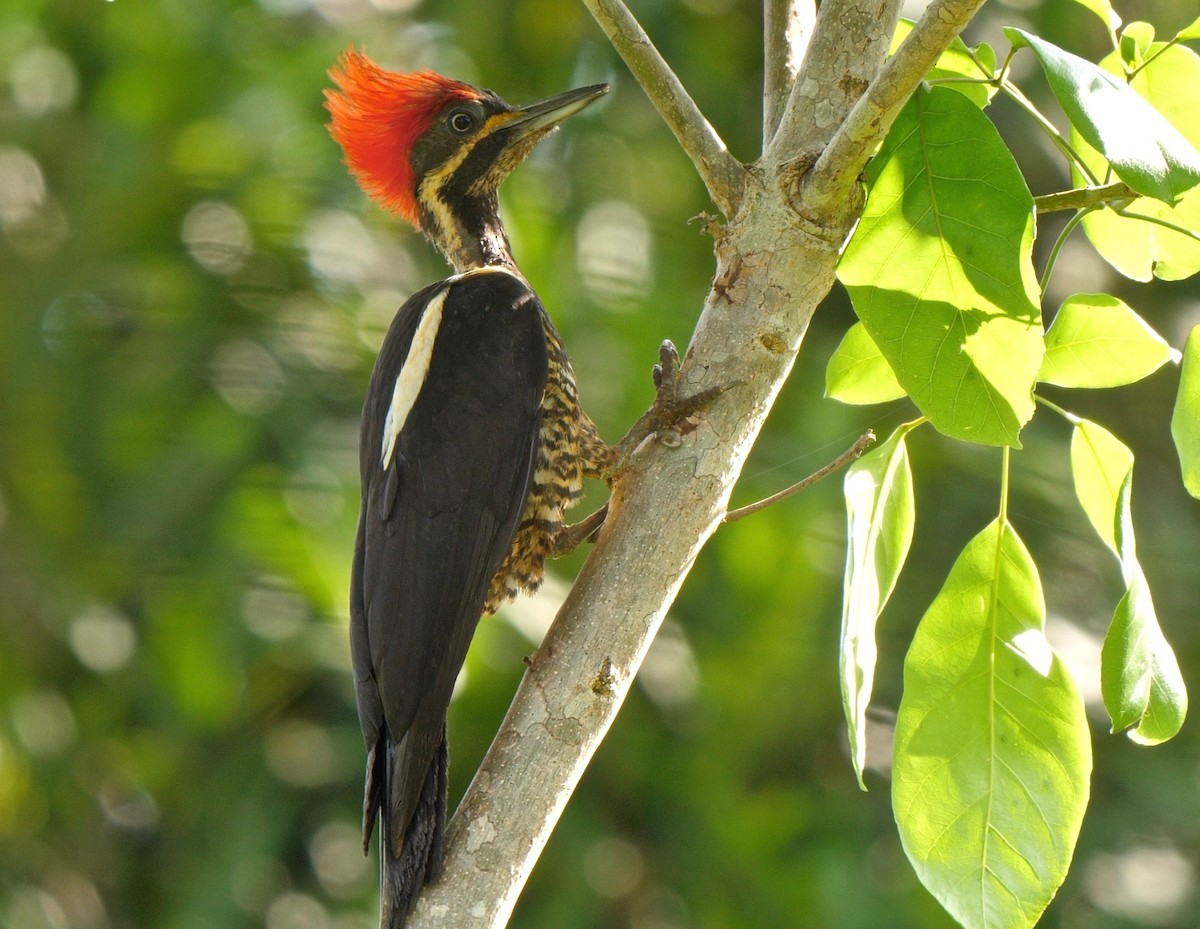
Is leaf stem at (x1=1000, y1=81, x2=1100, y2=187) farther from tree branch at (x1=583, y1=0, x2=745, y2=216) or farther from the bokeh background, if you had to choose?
the bokeh background

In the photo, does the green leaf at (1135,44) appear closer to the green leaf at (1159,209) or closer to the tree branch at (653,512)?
the green leaf at (1159,209)

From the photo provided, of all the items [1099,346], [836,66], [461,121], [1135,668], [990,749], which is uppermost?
[836,66]

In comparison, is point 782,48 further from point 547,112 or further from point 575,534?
point 547,112

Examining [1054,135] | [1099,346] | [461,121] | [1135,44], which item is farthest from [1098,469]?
[461,121]

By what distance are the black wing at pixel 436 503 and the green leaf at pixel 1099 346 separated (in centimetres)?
106

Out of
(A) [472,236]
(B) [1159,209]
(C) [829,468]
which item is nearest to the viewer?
(B) [1159,209]

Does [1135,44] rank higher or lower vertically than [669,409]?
higher

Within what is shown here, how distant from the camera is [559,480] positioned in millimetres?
2646

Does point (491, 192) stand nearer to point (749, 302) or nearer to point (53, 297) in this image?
point (749, 302)

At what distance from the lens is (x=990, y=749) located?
166cm

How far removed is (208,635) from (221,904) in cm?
106

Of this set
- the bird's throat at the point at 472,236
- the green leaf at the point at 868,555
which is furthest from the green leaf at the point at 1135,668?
the bird's throat at the point at 472,236

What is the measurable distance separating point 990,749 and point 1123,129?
2.47ft

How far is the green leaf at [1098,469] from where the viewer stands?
1.62 metres
